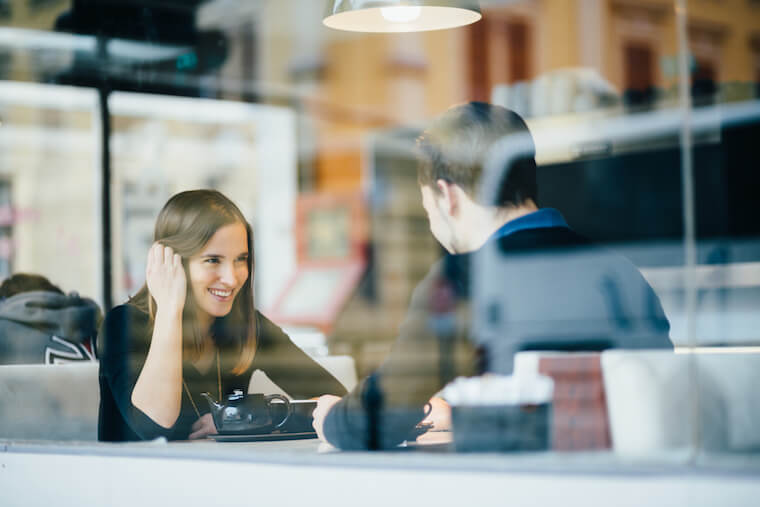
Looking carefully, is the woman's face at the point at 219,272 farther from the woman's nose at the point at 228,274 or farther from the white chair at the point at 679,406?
the white chair at the point at 679,406

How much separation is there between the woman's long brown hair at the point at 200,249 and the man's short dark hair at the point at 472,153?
1.60 feet

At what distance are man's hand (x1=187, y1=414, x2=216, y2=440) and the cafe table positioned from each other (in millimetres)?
40

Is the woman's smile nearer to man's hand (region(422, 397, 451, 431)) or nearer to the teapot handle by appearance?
the teapot handle

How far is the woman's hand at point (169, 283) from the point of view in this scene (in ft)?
→ 7.50

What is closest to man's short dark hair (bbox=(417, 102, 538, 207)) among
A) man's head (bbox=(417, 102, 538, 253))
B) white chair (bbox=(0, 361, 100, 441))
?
man's head (bbox=(417, 102, 538, 253))

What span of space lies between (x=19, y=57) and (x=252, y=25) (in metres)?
5.34

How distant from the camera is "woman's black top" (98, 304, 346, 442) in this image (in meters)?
2.25

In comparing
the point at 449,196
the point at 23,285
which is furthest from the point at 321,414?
the point at 23,285

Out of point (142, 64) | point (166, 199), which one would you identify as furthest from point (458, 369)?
point (142, 64)

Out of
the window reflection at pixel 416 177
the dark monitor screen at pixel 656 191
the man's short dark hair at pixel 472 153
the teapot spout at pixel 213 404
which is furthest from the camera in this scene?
the dark monitor screen at pixel 656 191

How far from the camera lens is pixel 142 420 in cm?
225

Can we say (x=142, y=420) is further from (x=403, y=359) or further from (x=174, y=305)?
(x=403, y=359)

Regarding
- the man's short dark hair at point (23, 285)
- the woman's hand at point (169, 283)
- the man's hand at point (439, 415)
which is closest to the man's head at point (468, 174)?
the man's hand at point (439, 415)

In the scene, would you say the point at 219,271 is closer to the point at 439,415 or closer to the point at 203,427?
the point at 203,427
